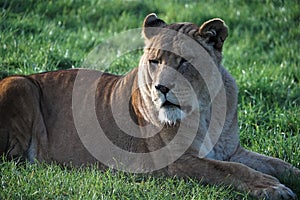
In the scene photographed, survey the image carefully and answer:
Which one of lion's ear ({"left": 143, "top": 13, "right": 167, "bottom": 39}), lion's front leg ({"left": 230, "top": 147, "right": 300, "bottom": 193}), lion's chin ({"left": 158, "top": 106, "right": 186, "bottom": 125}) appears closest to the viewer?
lion's chin ({"left": 158, "top": 106, "right": 186, "bottom": 125})

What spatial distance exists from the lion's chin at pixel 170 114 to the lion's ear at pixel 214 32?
60 centimetres

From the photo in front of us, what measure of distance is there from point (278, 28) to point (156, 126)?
5262 mm

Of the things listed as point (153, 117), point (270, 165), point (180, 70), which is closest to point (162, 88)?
point (180, 70)

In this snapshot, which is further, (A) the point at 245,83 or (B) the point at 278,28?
(B) the point at 278,28

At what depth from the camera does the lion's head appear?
499 cm

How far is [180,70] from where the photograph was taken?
5039mm

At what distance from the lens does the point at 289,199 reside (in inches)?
188

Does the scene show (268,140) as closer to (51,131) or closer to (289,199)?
(289,199)

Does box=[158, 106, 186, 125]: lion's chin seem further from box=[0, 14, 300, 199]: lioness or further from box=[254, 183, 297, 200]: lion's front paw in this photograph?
box=[254, 183, 297, 200]: lion's front paw

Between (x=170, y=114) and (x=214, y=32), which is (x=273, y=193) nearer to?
(x=170, y=114)

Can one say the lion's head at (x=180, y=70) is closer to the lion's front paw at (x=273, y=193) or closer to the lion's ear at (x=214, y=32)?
the lion's ear at (x=214, y=32)

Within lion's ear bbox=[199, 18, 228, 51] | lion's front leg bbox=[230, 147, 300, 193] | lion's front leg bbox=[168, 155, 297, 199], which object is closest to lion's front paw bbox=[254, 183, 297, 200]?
lion's front leg bbox=[168, 155, 297, 199]

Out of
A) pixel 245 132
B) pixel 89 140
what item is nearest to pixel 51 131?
pixel 89 140

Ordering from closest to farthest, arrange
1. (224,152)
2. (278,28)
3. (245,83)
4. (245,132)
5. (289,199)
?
1. (289,199)
2. (224,152)
3. (245,132)
4. (245,83)
5. (278,28)
